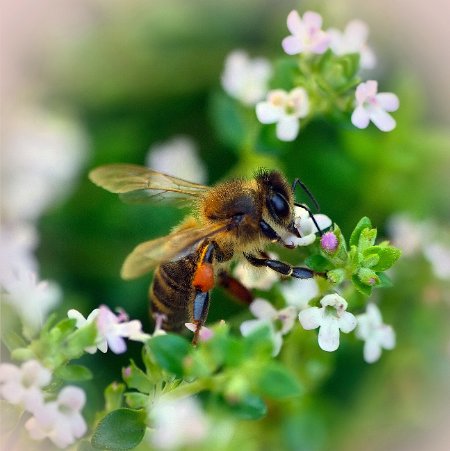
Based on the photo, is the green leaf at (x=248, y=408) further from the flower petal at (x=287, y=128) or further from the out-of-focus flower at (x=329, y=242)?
the flower petal at (x=287, y=128)

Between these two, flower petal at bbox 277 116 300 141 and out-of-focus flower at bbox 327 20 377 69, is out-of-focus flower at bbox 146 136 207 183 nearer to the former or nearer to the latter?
flower petal at bbox 277 116 300 141

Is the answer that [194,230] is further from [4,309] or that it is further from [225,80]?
[225,80]

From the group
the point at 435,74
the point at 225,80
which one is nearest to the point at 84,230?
the point at 225,80

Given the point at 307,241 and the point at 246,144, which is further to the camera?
the point at 246,144

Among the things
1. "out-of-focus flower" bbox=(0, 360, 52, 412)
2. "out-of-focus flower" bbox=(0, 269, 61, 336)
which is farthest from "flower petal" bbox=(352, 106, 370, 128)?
"out-of-focus flower" bbox=(0, 360, 52, 412)

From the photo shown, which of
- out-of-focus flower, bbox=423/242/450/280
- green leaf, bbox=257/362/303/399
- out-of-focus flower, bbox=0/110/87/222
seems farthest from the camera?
out-of-focus flower, bbox=0/110/87/222

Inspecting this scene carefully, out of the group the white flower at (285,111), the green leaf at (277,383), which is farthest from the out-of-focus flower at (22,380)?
the white flower at (285,111)
